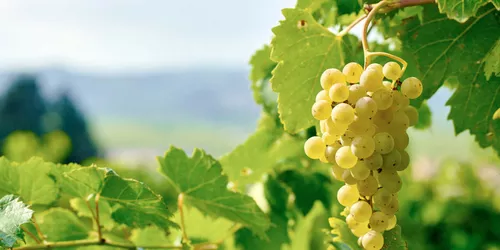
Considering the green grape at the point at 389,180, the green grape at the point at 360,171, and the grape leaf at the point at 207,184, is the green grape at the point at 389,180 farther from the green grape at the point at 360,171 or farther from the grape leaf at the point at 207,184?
the grape leaf at the point at 207,184

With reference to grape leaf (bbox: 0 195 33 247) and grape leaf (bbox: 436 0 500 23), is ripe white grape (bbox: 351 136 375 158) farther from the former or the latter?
grape leaf (bbox: 0 195 33 247)

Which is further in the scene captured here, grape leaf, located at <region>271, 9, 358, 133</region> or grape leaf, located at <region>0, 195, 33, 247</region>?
grape leaf, located at <region>271, 9, 358, 133</region>

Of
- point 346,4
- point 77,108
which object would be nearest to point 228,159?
point 346,4

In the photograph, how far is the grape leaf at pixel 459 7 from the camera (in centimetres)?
69

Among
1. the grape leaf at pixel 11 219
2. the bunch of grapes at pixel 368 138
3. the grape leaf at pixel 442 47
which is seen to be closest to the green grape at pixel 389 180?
the bunch of grapes at pixel 368 138

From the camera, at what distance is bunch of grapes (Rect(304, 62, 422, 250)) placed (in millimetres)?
654

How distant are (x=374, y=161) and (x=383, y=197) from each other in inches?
1.6

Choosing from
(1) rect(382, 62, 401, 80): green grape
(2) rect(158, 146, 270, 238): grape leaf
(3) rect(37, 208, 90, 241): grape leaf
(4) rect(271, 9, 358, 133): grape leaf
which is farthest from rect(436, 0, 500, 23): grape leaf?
(3) rect(37, 208, 90, 241): grape leaf

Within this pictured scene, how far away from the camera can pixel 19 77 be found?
93.0 ft

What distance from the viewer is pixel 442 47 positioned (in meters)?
0.89

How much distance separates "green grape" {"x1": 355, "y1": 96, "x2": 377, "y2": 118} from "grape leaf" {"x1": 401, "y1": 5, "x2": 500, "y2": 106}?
266 mm

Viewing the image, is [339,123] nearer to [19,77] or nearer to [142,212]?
[142,212]

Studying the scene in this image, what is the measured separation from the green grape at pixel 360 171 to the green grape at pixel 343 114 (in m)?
0.05

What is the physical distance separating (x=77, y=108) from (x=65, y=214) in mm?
27514
